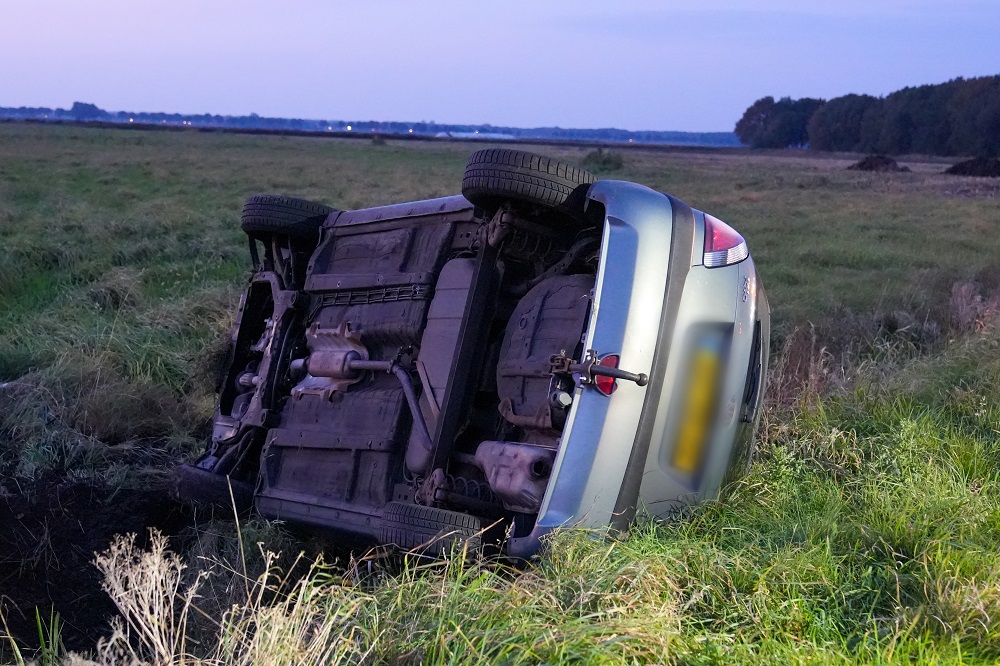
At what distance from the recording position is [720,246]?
11.9 ft

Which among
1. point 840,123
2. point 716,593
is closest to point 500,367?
point 716,593

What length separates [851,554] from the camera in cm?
317

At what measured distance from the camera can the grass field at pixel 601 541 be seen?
2.53 meters

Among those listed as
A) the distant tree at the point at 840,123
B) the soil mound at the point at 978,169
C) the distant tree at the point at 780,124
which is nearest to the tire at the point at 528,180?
the soil mound at the point at 978,169

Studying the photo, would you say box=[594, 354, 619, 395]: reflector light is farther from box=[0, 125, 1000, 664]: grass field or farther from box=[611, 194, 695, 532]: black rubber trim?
box=[0, 125, 1000, 664]: grass field

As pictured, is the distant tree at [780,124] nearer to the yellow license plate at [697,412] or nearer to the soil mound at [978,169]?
the soil mound at [978,169]

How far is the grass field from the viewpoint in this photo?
2.53 m

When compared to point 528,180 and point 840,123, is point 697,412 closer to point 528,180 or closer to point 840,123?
point 528,180

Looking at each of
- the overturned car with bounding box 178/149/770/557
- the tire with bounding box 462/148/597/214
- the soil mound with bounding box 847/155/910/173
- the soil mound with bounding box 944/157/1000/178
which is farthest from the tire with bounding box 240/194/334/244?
the soil mound with bounding box 847/155/910/173

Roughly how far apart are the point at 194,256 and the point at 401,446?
8.34 meters

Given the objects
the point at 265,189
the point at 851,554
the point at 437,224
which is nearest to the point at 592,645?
the point at 851,554

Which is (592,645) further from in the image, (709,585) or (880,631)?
(880,631)

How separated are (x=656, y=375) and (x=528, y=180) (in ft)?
3.15

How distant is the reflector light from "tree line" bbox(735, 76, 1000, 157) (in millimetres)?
59607
